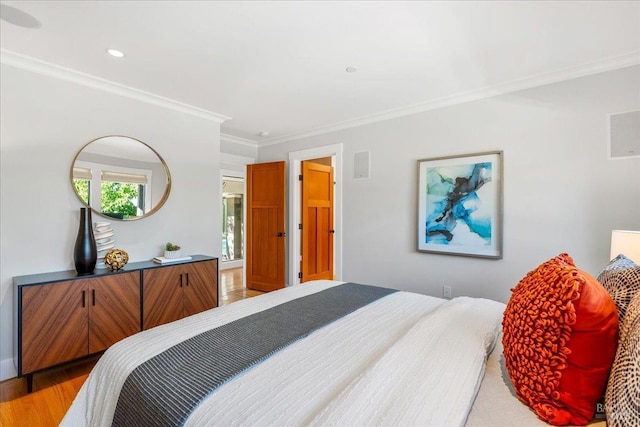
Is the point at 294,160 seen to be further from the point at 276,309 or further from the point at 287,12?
the point at 276,309

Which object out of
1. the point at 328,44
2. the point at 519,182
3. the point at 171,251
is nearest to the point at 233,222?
the point at 171,251

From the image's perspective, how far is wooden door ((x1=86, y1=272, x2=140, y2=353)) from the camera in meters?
2.41

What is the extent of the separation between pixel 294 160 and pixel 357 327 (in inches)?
134

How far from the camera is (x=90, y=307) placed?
2.38 m

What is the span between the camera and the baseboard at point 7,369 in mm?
2279

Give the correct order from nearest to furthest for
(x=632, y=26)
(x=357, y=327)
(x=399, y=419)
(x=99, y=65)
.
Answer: (x=399, y=419)
(x=357, y=327)
(x=632, y=26)
(x=99, y=65)

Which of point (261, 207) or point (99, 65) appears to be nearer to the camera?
point (99, 65)

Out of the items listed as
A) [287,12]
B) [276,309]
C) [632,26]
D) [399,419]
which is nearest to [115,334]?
[276,309]

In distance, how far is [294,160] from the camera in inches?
179

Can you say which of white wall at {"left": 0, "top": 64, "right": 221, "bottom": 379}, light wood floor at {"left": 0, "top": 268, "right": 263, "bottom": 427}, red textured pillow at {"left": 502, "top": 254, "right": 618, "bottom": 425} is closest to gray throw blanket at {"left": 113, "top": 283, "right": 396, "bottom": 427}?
red textured pillow at {"left": 502, "top": 254, "right": 618, "bottom": 425}

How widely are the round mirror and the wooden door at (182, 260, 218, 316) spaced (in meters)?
0.76

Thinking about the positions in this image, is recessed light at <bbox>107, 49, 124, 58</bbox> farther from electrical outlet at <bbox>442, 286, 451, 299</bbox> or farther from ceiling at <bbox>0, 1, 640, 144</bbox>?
electrical outlet at <bbox>442, 286, 451, 299</bbox>

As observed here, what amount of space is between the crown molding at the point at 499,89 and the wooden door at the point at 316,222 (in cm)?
87

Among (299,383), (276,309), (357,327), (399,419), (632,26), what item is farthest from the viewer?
(632,26)
